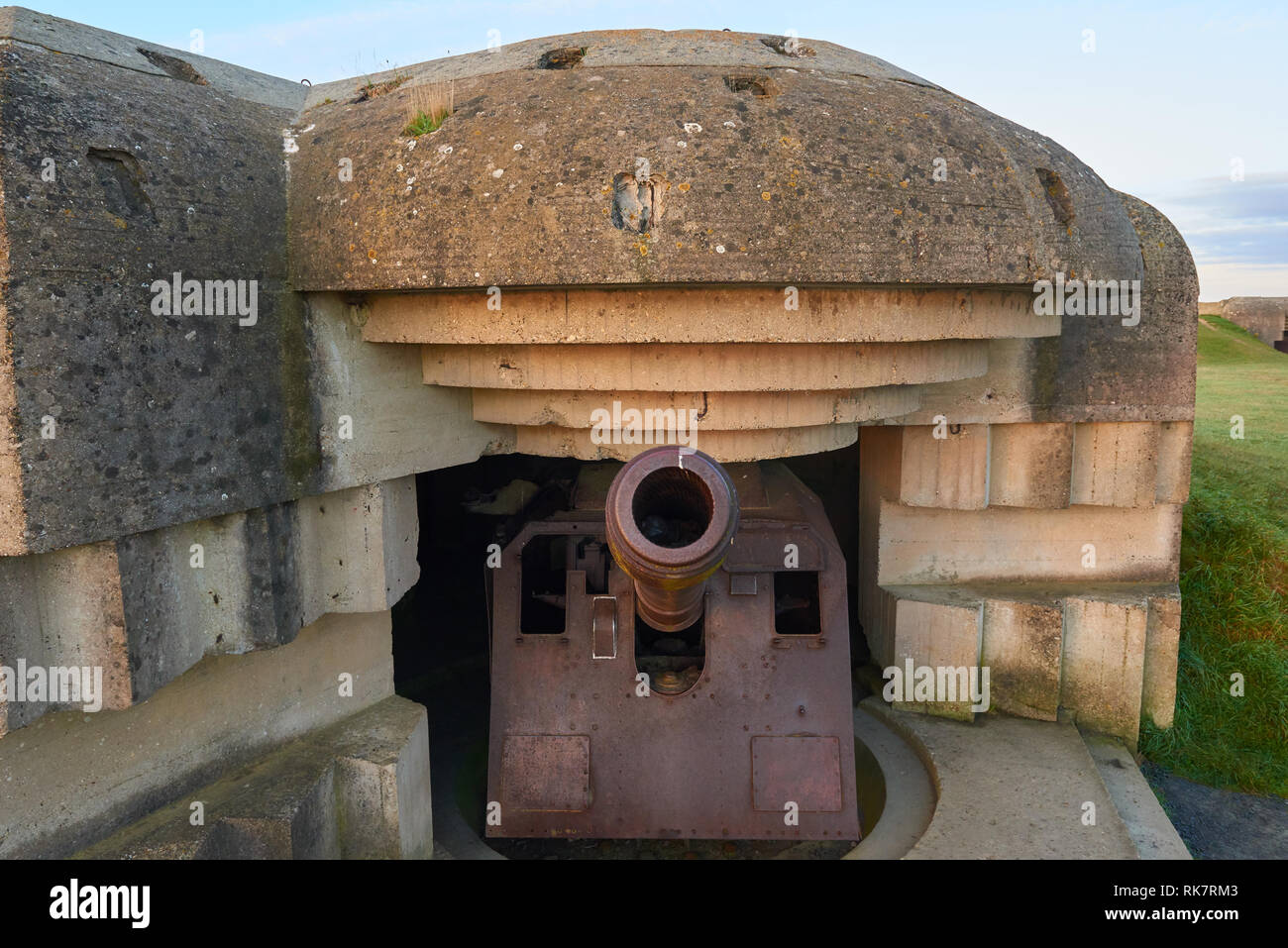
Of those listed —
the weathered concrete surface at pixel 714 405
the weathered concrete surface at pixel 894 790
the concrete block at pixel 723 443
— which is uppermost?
the weathered concrete surface at pixel 714 405

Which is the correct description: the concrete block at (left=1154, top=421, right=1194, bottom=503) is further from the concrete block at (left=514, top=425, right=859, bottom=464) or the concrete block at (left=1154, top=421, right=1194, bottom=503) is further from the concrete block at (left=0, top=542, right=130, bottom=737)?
the concrete block at (left=0, top=542, right=130, bottom=737)

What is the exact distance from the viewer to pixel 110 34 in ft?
10.9

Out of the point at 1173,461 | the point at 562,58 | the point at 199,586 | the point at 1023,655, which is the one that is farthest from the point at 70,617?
the point at 1173,461

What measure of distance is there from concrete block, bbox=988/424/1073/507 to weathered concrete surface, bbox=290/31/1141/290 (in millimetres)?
1329

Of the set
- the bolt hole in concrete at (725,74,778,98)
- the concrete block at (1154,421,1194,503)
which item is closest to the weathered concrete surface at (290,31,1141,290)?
the bolt hole in concrete at (725,74,778,98)

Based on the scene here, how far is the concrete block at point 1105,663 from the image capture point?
4.81 meters

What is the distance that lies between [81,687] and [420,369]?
5.89 feet

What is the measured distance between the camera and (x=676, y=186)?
3.08m

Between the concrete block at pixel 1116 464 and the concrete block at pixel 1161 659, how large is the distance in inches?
21.5

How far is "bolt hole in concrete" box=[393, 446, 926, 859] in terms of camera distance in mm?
4297

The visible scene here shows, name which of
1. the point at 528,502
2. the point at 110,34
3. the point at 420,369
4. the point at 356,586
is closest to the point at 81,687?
the point at 356,586

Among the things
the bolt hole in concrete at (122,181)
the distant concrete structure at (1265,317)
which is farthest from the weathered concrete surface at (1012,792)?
the distant concrete structure at (1265,317)

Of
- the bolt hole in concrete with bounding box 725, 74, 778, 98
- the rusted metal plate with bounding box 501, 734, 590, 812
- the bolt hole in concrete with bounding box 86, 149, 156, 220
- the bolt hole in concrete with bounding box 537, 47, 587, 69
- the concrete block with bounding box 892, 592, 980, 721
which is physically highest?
the bolt hole in concrete with bounding box 537, 47, 587, 69

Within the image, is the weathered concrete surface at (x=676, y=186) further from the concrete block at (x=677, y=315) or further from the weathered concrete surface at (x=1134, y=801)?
the weathered concrete surface at (x=1134, y=801)
